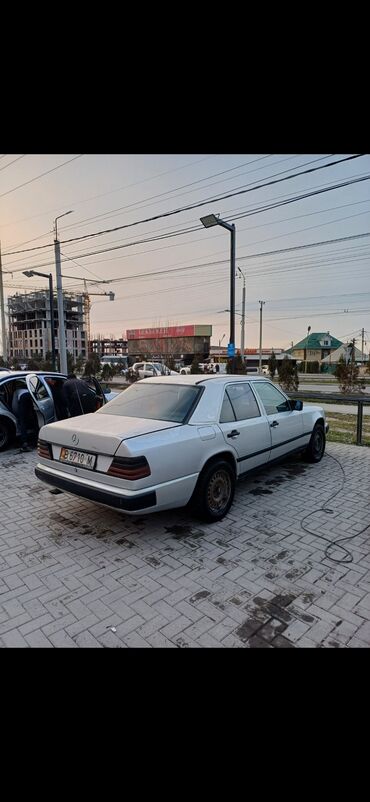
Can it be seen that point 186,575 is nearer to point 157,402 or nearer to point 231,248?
point 157,402

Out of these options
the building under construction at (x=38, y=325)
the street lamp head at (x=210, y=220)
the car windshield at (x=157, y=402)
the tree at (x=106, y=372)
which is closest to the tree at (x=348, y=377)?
the street lamp head at (x=210, y=220)

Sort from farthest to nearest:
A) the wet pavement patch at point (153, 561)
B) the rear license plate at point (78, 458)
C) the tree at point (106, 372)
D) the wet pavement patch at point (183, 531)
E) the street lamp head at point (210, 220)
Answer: the tree at point (106, 372)
the street lamp head at point (210, 220)
the wet pavement patch at point (183, 531)
the rear license plate at point (78, 458)
the wet pavement patch at point (153, 561)

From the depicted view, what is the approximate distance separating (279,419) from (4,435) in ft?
17.1

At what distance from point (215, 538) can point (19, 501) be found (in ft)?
8.61

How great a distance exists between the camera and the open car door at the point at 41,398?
657 centimetres

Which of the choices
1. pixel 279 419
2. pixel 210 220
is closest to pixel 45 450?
pixel 279 419

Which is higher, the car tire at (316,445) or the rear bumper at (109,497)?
the rear bumper at (109,497)

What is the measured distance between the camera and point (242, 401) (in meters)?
4.71

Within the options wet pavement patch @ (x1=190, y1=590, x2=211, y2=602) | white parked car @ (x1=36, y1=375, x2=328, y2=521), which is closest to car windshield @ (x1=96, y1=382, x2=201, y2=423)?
white parked car @ (x1=36, y1=375, x2=328, y2=521)

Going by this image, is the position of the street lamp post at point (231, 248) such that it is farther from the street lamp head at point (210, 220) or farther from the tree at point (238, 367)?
the tree at point (238, 367)

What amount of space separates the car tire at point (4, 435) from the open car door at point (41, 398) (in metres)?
1.01
